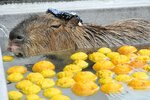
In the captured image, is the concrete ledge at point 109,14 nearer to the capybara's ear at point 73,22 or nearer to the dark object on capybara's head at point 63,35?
the dark object on capybara's head at point 63,35

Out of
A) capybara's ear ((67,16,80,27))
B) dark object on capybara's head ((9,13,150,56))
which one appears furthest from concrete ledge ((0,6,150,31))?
capybara's ear ((67,16,80,27))

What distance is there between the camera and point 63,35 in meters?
4.83

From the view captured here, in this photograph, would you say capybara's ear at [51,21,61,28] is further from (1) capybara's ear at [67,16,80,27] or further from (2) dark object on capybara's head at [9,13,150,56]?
(1) capybara's ear at [67,16,80,27]

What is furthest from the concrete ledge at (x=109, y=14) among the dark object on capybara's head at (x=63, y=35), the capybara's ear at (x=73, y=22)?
the capybara's ear at (x=73, y=22)

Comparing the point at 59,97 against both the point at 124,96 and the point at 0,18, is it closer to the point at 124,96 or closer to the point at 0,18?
the point at 124,96

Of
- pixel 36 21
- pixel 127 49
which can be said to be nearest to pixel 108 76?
pixel 127 49

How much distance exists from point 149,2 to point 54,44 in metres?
1.52

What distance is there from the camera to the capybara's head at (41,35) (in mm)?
4652

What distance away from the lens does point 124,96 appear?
3809mm

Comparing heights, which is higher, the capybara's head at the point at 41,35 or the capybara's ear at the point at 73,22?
the capybara's ear at the point at 73,22

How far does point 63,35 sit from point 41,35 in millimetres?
223

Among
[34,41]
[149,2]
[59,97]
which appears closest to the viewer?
[59,97]

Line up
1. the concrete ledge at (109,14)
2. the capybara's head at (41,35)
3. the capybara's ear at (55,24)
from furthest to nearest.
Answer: the concrete ledge at (109,14)
the capybara's ear at (55,24)
the capybara's head at (41,35)

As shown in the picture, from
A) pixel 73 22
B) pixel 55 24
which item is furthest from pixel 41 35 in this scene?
pixel 73 22
